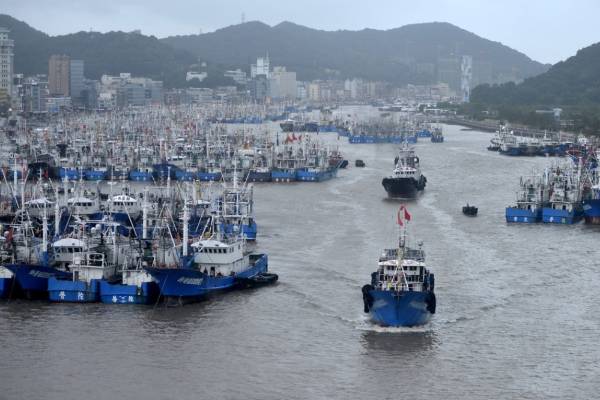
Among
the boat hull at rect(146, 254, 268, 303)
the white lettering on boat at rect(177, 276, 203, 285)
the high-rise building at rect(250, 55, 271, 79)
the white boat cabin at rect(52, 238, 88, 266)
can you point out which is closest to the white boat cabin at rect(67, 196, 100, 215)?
the white boat cabin at rect(52, 238, 88, 266)

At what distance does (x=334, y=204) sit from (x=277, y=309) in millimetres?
13494

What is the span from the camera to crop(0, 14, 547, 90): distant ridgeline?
123 m

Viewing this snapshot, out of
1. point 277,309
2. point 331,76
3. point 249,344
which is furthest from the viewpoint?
point 331,76

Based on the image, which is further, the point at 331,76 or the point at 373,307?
the point at 331,76

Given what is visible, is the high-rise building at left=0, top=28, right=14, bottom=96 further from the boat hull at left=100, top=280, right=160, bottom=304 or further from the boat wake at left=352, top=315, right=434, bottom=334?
the boat wake at left=352, top=315, right=434, bottom=334

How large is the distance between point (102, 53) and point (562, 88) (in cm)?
5474

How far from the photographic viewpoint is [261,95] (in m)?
124

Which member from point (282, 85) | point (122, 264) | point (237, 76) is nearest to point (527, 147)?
point (122, 264)

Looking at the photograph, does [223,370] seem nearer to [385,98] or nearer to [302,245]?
[302,245]

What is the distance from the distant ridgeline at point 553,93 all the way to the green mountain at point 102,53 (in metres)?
37.6

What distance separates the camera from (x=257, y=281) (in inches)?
719

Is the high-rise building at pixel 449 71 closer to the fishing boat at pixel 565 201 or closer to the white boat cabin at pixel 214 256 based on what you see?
the fishing boat at pixel 565 201

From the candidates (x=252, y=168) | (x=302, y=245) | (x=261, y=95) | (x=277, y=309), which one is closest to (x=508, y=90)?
(x=261, y=95)

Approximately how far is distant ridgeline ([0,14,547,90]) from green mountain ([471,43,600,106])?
36619 millimetres
